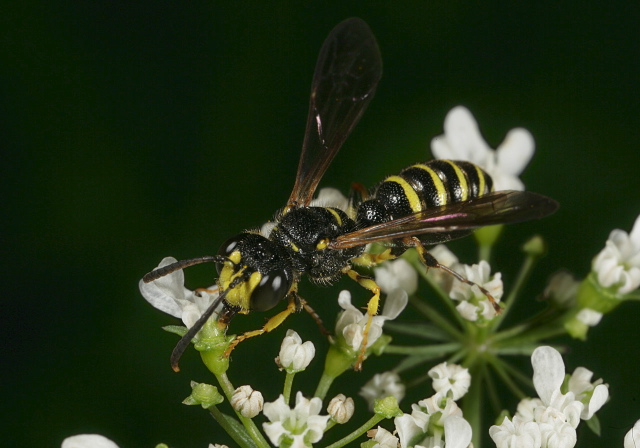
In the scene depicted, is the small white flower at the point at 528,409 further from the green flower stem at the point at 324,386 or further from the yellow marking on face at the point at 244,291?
the yellow marking on face at the point at 244,291

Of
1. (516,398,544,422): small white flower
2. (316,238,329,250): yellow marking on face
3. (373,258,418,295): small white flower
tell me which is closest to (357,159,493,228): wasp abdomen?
(316,238,329,250): yellow marking on face

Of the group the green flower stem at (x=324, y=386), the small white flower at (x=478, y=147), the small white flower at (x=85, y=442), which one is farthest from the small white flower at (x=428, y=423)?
the small white flower at (x=478, y=147)

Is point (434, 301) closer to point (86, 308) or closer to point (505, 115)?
point (505, 115)

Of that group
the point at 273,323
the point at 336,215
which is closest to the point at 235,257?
the point at 273,323

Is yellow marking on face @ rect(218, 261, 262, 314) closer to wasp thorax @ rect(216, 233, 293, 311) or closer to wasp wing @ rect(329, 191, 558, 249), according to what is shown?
wasp thorax @ rect(216, 233, 293, 311)

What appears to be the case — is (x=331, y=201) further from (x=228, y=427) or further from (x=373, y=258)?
(x=228, y=427)
